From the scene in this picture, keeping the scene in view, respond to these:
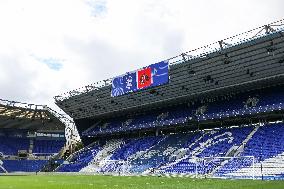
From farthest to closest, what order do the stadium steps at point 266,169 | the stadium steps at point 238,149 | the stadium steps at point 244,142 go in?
the stadium steps at point 244,142 < the stadium steps at point 238,149 < the stadium steps at point 266,169

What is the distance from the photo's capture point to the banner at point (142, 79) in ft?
111

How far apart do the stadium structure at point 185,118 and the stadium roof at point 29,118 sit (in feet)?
0.48

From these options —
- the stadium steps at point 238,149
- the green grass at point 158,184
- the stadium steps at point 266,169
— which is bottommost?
the green grass at point 158,184

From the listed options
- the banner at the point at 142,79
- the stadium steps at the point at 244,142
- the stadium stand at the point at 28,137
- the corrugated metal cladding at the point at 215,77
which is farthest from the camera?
the stadium stand at the point at 28,137

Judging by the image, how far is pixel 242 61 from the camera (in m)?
32.1

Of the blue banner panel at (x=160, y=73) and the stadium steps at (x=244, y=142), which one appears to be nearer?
the stadium steps at (x=244, y=142)

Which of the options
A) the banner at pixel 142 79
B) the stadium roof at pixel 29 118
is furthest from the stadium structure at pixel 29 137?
the banner at pixel 142 79

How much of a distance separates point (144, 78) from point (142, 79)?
0.99 ft

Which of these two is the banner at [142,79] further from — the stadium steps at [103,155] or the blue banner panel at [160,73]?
the stadium steps at [103,155]

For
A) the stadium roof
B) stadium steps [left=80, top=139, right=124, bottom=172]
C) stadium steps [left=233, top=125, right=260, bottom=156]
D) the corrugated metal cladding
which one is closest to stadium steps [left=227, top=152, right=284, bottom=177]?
stadium steps [left=233, top=125, right=260, bottom=156]

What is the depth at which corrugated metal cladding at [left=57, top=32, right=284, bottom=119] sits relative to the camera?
99.9 ft

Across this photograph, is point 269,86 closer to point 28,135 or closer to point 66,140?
point 66,140

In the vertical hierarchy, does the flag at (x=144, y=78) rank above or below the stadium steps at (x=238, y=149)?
above

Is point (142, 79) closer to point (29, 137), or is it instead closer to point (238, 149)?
point (238, 149)
